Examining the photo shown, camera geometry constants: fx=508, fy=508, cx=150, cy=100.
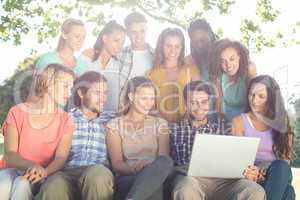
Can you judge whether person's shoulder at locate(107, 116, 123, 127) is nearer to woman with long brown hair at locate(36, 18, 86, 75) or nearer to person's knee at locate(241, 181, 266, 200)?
woman with long brown hair at locate(36, 18, 86, 75)

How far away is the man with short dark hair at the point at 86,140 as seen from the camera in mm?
2967

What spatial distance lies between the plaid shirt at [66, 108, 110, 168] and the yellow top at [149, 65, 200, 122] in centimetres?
52

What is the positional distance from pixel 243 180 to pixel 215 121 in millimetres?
550

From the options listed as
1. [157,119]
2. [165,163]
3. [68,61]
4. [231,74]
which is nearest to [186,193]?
[165,163]

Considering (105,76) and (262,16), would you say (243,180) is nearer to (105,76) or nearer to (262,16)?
(105,76)

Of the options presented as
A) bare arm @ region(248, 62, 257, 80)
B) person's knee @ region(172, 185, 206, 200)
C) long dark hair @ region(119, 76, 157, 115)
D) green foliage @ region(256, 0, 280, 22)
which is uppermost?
green foliage @ region(256, 0, 280, 22)

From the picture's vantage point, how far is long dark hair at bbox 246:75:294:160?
11.6 ft

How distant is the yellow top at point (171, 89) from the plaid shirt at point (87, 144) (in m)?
0.52

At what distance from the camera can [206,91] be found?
348 centimetres

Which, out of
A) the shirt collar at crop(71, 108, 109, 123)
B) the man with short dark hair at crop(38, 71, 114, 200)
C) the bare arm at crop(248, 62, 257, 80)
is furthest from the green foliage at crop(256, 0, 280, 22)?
the shirt collar at crop(71, 108, 109, 123)

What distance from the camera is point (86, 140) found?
340 centimetres

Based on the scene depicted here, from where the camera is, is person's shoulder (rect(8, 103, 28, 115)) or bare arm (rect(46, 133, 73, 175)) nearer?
bare arm (rect(46, 133, 73, 175))

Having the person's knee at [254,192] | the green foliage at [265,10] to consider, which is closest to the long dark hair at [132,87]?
the person's knee at [254,192]

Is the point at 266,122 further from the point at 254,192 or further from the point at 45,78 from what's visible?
the point at 45,78
